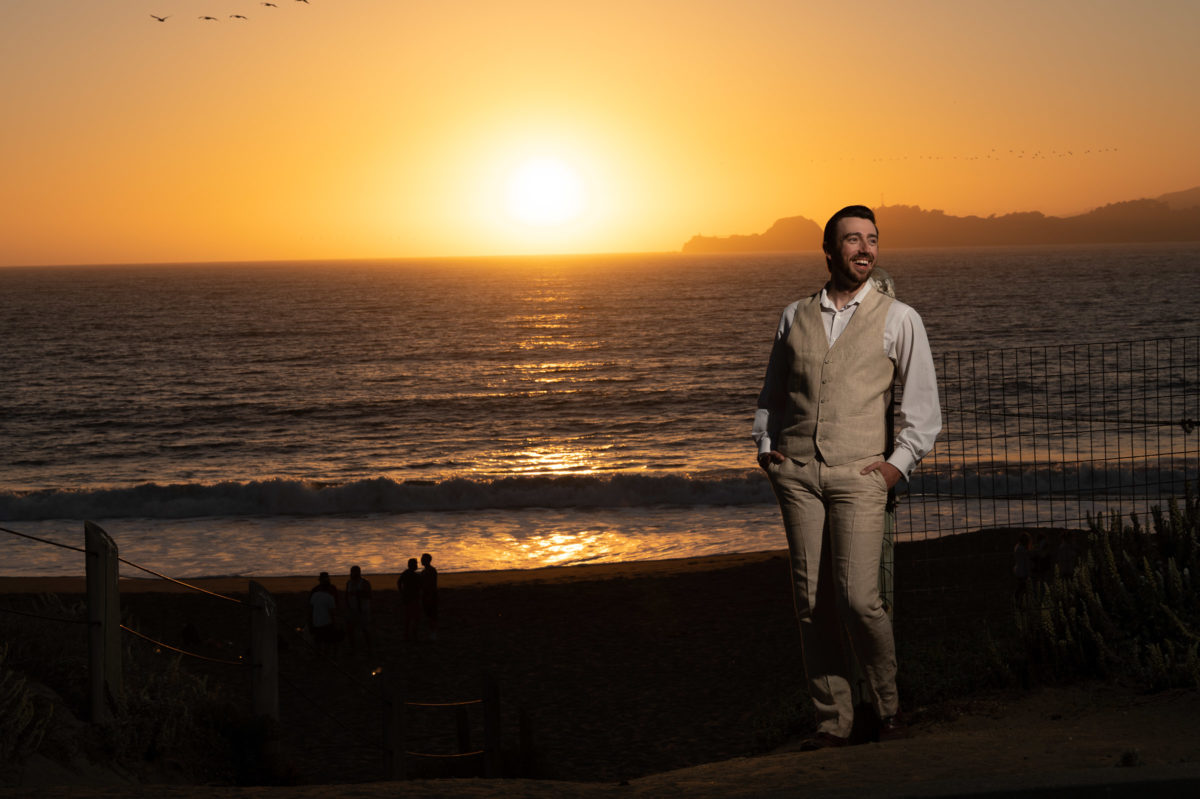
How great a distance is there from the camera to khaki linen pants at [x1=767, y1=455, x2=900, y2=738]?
4.47 meters

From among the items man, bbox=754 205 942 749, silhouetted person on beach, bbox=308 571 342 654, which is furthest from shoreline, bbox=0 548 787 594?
man, bbox=754 205 942 749

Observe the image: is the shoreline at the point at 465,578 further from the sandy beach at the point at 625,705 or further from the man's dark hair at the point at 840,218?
the man's dark hair at the point at 840,218

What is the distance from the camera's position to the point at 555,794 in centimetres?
396

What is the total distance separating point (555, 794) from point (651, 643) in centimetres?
983

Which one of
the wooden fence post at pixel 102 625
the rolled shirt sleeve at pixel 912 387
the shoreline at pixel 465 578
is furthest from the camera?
the shoreline at pixel 465 578

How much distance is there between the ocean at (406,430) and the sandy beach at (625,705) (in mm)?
3832

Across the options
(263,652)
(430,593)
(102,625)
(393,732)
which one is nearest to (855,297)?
(263,652)

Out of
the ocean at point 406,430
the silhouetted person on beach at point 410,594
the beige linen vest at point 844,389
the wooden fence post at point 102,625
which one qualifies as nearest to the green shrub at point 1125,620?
the beige linen vest at point 844,389

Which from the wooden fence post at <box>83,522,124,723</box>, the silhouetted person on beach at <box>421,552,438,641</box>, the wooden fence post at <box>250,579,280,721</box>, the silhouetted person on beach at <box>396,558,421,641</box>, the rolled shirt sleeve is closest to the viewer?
the rolled shirt sleeve

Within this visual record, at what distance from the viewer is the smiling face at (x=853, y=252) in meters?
4.48

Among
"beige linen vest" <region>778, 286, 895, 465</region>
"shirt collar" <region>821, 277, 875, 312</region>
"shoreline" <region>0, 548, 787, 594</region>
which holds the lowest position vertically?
"shoreline" <region>0, 548, 787, 594</region>

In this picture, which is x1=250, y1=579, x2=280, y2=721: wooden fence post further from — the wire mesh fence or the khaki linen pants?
the wire mesh fence

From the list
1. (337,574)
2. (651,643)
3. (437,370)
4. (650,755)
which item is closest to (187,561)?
(337,574)

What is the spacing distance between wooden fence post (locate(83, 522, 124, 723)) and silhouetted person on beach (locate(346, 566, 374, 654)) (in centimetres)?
725
